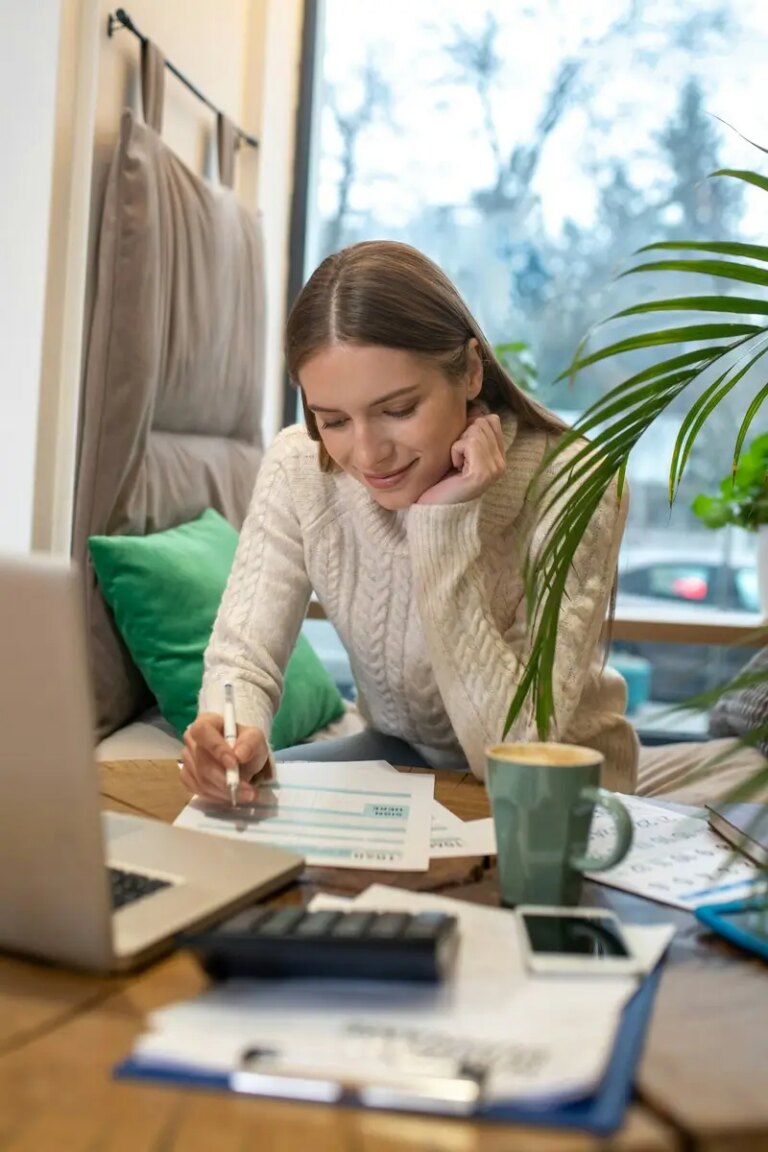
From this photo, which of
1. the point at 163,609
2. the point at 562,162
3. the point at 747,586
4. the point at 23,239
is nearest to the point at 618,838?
the point at 163,609

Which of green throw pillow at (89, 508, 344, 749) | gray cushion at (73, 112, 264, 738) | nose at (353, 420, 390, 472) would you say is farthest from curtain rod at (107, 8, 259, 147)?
nose at (353, 420, 390, 472)

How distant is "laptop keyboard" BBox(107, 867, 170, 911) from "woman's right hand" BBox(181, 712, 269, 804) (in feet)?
0.94

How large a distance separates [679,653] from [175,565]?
5.78ft

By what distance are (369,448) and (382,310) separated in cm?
17

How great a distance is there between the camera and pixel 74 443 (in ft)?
7.02

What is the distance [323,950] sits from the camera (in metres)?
0.66

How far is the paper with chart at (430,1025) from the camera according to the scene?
1.89 feet

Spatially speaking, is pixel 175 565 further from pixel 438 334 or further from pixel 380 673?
pixel 438 334

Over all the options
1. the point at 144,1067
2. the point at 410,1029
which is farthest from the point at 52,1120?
the point at 410,1029

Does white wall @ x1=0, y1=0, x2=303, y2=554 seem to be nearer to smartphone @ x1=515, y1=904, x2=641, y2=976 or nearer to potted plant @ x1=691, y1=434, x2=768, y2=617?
potted plant @ x1=691, y1=434, x2=768, y2=617

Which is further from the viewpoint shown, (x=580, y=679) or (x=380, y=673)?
(x=380, y=673)

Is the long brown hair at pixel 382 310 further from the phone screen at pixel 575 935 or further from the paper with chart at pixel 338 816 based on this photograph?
the phone screen at pixel 575 935

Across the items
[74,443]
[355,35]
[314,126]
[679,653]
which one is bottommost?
[679,653]

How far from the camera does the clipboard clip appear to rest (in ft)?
1.80
